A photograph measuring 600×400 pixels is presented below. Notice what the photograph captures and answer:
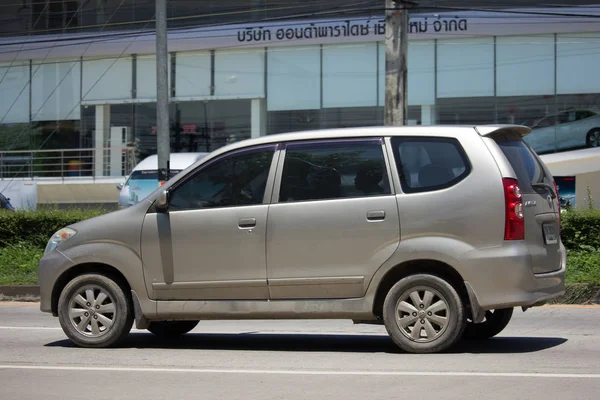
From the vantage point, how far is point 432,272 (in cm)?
798

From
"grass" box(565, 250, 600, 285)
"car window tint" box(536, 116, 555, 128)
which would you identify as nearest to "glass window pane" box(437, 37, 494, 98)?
"car window tint" box(536, 116, 555, 128)

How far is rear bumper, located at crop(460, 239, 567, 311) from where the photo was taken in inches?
302

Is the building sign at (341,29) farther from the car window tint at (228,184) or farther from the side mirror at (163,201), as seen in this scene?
the side mirror at (163,201)

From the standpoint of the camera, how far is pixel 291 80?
3086 centimetres

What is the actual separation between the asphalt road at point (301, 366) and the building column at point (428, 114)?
63.0ft

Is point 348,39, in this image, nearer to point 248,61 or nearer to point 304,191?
point 248,61

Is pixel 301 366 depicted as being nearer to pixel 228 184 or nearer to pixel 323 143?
pixel 228 184

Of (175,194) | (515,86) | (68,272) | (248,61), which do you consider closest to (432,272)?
(175,194)

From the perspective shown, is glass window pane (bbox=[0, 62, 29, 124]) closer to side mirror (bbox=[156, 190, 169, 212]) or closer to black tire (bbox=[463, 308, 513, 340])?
side mirror (bbox=[156, 190, 169, 212])

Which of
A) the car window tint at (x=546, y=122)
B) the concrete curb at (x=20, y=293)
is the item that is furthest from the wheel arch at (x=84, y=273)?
the car window tint at (x=546, y=122)

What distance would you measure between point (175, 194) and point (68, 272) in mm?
1332

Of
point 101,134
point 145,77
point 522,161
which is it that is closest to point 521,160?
point 522,161

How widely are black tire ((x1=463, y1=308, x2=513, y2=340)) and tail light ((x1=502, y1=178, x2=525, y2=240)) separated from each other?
1.40 meters

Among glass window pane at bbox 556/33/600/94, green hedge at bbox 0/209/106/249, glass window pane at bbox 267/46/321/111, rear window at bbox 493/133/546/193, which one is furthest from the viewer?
glass window pane at bbox 267/46/321/111
